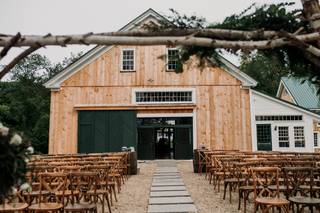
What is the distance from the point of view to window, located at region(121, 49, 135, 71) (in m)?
18.2

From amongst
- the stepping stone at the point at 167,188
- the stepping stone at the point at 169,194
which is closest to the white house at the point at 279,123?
the stepping stone at the point at 167,188

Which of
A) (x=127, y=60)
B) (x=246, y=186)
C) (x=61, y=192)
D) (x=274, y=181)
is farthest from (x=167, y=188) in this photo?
(x=127, y=60)

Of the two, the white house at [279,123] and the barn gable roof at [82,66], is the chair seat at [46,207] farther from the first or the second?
the white house at [279,123]

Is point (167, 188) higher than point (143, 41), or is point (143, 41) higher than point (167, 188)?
point (143, 41)

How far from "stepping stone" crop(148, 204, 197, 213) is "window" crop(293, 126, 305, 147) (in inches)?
576

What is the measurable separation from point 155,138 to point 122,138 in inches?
77.8

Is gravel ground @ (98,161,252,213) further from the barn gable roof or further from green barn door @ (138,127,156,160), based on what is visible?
the barn gable roof

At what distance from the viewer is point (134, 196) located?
837 cm

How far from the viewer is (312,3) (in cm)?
314

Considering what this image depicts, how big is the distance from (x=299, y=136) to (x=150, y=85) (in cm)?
904

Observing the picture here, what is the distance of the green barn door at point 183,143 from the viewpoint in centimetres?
1802

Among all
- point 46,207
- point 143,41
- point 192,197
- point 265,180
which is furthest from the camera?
point 192,197

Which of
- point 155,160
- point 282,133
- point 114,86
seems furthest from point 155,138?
point 282,133

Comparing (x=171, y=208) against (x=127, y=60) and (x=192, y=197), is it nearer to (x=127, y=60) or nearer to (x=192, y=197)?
(x=192, y=197)
